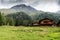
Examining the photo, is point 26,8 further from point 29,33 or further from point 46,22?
point 29,33

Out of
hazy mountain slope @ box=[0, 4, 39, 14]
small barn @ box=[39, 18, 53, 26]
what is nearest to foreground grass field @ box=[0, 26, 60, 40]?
small barn @ box=[39, 18, 53, 26]

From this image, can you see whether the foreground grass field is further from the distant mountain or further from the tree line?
the distant mountain

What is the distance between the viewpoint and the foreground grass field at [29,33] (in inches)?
109

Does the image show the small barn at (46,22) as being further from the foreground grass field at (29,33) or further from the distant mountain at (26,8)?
the distant mountain at (26,8)

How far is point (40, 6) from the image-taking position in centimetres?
349

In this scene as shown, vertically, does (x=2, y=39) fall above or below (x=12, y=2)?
below

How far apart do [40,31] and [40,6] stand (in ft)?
2.15

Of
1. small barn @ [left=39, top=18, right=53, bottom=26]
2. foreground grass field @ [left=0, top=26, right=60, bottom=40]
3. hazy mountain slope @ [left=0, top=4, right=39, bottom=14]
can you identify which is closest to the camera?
foreground grass field @ [left=0, top=26, right=60, bottom=40]

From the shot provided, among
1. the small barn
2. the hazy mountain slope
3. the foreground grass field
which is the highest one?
the hazy mountain slope

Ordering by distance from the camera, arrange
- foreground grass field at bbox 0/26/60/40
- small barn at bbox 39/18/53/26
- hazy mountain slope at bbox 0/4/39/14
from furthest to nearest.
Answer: hazy mountain slope at bbox 0/4/39/14, small barn at bbox 39/18/53/26, foreground grass field at bbox 0/26/60/40

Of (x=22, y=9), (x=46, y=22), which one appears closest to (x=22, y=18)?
(x=22, y=9)

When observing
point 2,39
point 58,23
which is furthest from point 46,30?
point 2,39

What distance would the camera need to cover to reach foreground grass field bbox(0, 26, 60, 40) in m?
2.78

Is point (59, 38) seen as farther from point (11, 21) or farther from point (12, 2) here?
point (12, 2)
